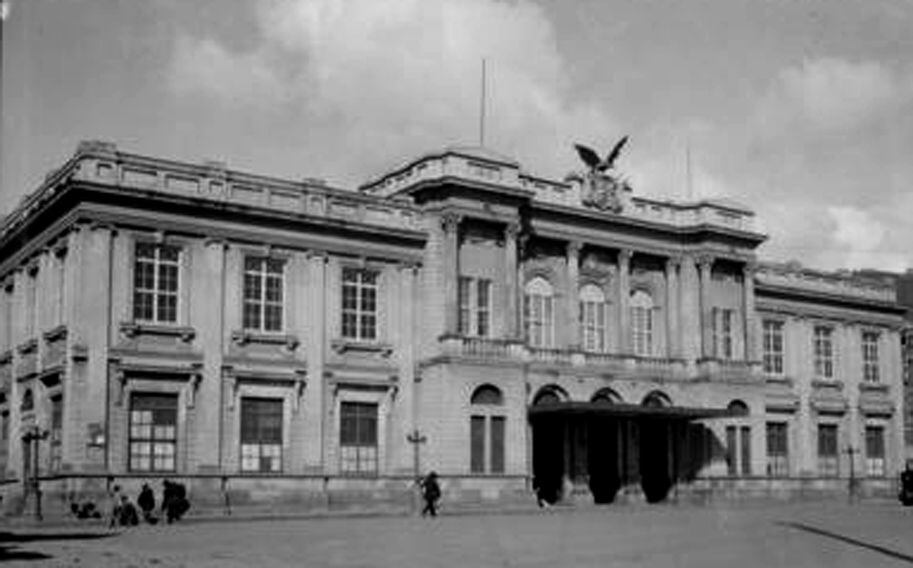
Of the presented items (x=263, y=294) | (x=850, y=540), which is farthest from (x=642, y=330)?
(x=850, y=540)

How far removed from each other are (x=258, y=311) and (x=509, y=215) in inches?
390

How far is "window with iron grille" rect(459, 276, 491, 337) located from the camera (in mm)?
46469

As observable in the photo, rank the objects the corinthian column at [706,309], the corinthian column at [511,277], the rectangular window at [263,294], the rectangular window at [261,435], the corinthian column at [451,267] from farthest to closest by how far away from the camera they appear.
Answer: the corinthian column at [706,309] < the corinthian column at [511,277] < the corinthian column at [451,267] < the rectangular window at [263,294] < the rectangular window at [261,435]

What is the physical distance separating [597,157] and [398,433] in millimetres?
13903

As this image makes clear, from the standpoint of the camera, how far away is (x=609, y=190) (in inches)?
2016

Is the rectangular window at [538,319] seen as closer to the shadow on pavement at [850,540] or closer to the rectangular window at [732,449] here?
the rectangular window at [732,449]

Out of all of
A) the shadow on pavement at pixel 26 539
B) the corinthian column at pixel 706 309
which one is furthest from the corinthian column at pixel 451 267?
the shadow on pavement at pixel 26 539

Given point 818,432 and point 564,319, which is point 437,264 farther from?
point 818,432

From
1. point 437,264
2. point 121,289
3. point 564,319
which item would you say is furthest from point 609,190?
point 121,289

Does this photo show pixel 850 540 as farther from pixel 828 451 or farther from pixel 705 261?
pixel 828 451

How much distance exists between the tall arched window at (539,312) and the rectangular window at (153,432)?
1454cm

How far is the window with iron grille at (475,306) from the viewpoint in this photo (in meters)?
46.5

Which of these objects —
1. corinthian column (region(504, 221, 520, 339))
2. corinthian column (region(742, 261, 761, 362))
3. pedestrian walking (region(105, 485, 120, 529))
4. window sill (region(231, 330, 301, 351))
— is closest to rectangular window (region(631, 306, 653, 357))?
corinthian column (region(742, 261, 761, 362))

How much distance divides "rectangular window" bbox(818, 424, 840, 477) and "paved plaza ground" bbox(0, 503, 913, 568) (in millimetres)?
25767
